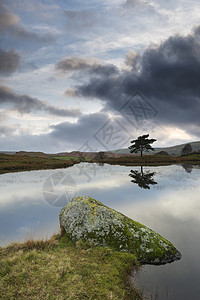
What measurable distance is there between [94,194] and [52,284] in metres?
14.2

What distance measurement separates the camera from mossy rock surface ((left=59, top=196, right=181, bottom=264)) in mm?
7742

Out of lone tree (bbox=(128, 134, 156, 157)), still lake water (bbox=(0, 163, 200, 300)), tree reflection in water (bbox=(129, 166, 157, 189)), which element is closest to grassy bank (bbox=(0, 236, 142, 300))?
still lake water (bbox=(0, 163, 200, 300))

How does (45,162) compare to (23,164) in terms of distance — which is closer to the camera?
(23,164)

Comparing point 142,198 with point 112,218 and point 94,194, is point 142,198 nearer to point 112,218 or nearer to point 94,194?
point 94,194

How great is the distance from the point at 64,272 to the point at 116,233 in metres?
3.19

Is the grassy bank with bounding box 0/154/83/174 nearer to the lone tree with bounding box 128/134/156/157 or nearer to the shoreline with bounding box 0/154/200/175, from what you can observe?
the shoreline with bounding box 0/154/200/175

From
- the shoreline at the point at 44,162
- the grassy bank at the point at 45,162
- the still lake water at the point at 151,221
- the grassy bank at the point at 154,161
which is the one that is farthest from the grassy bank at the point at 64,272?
the grassy bank at the point at 154,161

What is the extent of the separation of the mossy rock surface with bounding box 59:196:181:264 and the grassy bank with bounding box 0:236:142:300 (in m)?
0.50

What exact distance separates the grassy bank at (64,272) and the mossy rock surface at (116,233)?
0.50 metres

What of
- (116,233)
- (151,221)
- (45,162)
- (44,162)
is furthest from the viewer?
(45,162)

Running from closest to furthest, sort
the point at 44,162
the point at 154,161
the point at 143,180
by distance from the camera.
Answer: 1. the point at 143,180
2. the point at 44,162
3. the point at 154,161

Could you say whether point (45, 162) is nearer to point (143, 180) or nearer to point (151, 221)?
point (143, 180)

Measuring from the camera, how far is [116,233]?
8.47 metres

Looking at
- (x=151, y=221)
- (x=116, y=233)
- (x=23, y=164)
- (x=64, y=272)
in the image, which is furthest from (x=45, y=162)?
(x=64, y=272)
